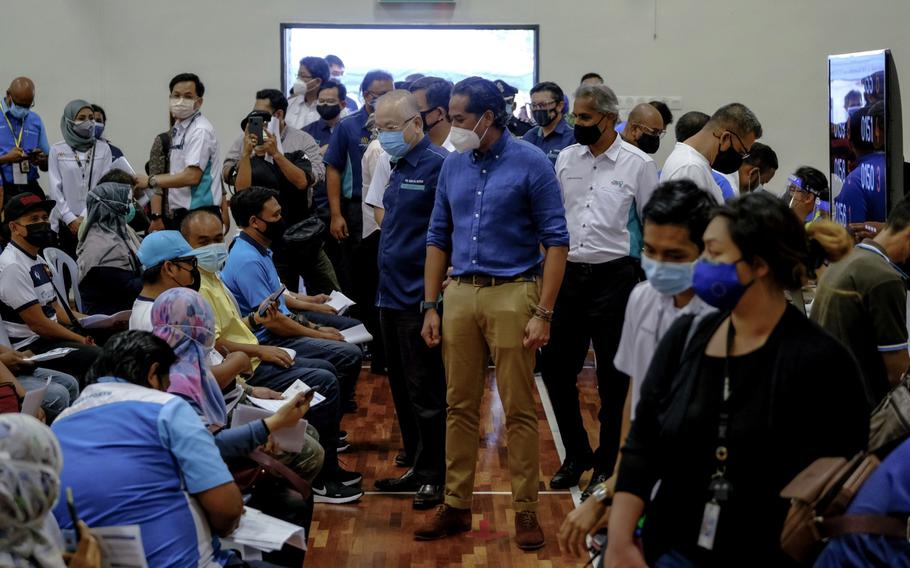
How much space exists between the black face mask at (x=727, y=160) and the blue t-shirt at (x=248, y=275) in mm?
2088

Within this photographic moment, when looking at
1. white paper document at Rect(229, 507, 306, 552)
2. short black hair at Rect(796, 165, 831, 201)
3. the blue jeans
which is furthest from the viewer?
short black hair at Rect(796, 165, 831, 201)

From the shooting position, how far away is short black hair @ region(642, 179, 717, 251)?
2.63 metres

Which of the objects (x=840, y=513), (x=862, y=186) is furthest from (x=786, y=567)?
(x=862, y=186)

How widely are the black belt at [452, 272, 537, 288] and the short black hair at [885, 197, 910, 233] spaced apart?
4.25 feet

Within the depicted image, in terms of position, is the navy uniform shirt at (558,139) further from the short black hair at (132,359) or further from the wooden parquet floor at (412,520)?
the short black hair at (132,359)

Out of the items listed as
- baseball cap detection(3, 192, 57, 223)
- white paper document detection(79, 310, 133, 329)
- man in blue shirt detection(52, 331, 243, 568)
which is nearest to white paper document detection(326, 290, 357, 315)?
white paper document detection(79, 310, 133, 329)

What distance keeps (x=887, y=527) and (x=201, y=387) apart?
205 cm

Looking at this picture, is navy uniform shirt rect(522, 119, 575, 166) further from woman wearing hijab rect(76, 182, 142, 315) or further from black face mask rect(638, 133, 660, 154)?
woman wearing hijab rect(76, 182, 142, 315)

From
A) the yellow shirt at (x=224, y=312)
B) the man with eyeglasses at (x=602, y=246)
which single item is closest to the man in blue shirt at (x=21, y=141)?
the yellow shirt at (x=224, y=312)

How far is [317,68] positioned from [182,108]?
5.69 ft

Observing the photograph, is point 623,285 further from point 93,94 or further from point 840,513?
point 93,94

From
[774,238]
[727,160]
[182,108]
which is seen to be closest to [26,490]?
[774,238]

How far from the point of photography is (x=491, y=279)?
4121mm

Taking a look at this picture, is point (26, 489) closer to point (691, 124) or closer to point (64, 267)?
point (64, 267)
